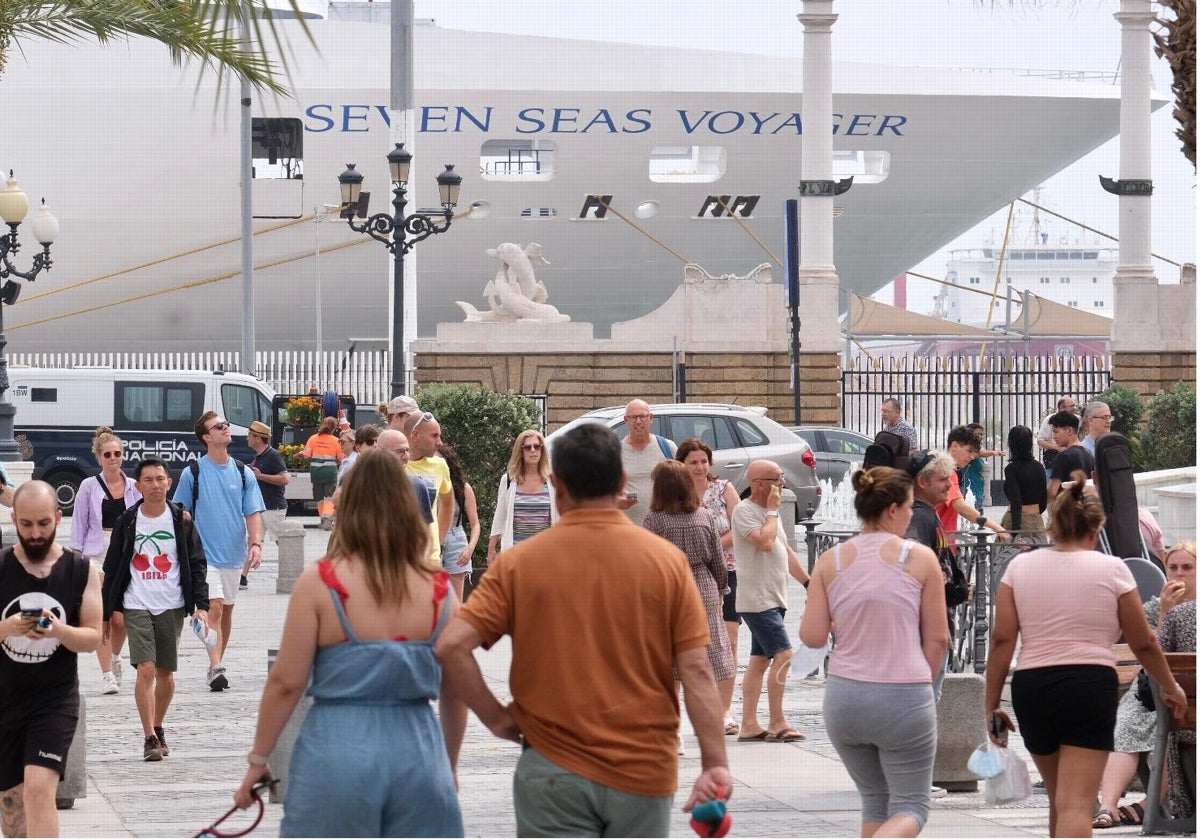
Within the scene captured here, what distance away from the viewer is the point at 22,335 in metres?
44.5

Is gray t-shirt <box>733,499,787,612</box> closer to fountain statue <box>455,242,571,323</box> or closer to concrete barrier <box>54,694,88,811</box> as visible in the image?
concrete barrier <box>54,694,88,811</box>

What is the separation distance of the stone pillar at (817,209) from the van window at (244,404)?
974 centimetres

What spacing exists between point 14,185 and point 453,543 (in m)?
10.5

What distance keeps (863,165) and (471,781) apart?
125 ft

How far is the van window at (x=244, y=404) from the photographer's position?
27016mm

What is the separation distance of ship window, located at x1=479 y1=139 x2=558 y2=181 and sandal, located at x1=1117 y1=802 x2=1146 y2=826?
36.2 m

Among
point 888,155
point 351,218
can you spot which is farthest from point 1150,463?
point 888,155

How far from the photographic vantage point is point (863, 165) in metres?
44.6

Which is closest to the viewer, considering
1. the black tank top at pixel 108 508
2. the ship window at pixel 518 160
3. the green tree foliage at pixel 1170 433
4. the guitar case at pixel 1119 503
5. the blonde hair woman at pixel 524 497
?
the guitar case at pixel 1119 503

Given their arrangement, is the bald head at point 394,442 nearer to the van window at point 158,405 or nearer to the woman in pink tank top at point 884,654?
the woman in pink tank top at point 884,654

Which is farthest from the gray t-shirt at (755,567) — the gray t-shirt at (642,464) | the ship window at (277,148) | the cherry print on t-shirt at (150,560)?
the ship window at (277,148)

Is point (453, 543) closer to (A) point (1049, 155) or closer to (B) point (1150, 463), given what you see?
(B) point (1150, 463)

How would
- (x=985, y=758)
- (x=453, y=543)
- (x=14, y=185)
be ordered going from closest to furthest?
(x=985, y=758), (x=453, y=543), (x=14, y=185)

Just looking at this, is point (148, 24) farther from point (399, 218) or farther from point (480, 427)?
point (399, 218)
